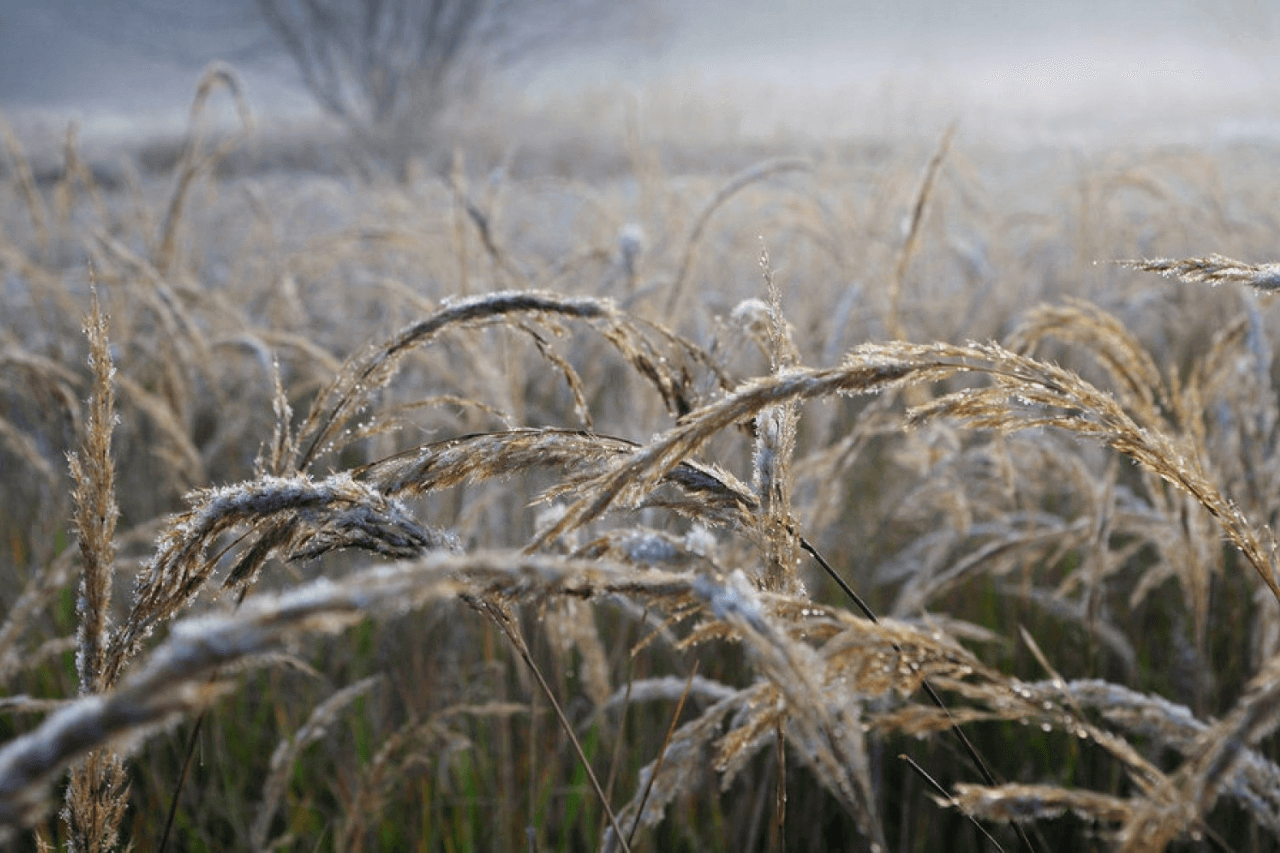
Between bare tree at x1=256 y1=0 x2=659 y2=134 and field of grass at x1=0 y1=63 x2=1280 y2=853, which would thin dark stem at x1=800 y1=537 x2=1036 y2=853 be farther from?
bare tree at x1=256 y1=0 x2=659 y2=134

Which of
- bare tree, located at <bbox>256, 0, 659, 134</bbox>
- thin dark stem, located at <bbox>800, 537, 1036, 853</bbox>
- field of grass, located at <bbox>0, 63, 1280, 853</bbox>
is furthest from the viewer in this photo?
bare tree, located at <bbox>256, 0, 659, 134</bbox>

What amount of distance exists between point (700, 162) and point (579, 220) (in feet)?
30.7

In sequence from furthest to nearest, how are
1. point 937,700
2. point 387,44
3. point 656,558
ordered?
1. point 387,44
2. point 937,700
3. point 656,558

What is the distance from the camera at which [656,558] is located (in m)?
0.56

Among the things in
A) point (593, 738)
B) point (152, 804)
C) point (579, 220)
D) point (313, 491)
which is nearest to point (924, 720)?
point (313, 491)

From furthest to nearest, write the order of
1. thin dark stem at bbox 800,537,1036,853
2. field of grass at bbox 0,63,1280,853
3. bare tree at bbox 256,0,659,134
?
bare tree at bbox 256,0,659,134 → thin dark stem at bbox 800,537,1036,853 → field of grass at bbox 0,63,1280,853

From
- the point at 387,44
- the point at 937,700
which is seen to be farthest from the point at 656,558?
the point at 387,44

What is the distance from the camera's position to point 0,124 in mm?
2406

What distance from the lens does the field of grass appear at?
589mm

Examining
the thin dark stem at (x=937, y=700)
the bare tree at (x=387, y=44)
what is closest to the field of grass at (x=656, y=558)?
the thin dark stem at (x=937, y=700)

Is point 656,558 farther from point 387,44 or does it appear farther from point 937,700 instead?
point 387,44

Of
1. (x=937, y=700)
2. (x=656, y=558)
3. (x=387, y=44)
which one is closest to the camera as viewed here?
(x=656, y=558)

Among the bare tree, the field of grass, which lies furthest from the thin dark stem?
the bare tree

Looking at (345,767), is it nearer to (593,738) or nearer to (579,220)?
(593,738)
